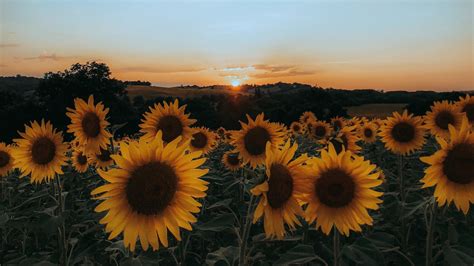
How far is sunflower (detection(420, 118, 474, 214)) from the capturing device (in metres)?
3.78

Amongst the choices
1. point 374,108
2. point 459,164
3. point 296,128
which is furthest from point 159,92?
point 459,164

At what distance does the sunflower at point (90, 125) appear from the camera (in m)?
5.37

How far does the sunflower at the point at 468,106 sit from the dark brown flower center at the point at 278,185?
5.55 metres

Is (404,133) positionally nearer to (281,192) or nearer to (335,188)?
(335,188)

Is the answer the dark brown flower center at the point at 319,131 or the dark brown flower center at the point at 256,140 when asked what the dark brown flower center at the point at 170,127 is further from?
the dark brown flower center at the point at 319,131

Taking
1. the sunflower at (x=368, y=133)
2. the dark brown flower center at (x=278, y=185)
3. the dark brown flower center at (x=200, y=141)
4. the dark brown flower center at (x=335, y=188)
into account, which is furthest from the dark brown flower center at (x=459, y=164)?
the sunflower at (x=368, y=133)

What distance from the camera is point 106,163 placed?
7.88 meters

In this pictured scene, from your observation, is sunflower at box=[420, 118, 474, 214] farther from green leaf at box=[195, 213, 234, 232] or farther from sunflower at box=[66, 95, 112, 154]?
sunflower at box=[66, 95, 112, 154]

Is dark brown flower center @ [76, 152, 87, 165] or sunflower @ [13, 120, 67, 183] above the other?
sunflower @ [13, 120, 67, 183]

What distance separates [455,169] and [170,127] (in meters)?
Result: 3.50

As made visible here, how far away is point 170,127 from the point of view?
5.79 metres

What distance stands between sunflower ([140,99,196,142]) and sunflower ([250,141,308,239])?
277 centimetres

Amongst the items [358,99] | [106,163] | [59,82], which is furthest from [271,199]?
[59,82]

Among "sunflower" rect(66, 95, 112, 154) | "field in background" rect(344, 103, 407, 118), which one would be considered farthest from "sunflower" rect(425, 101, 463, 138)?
"field in background" rect(344, 103, 407, 118)
